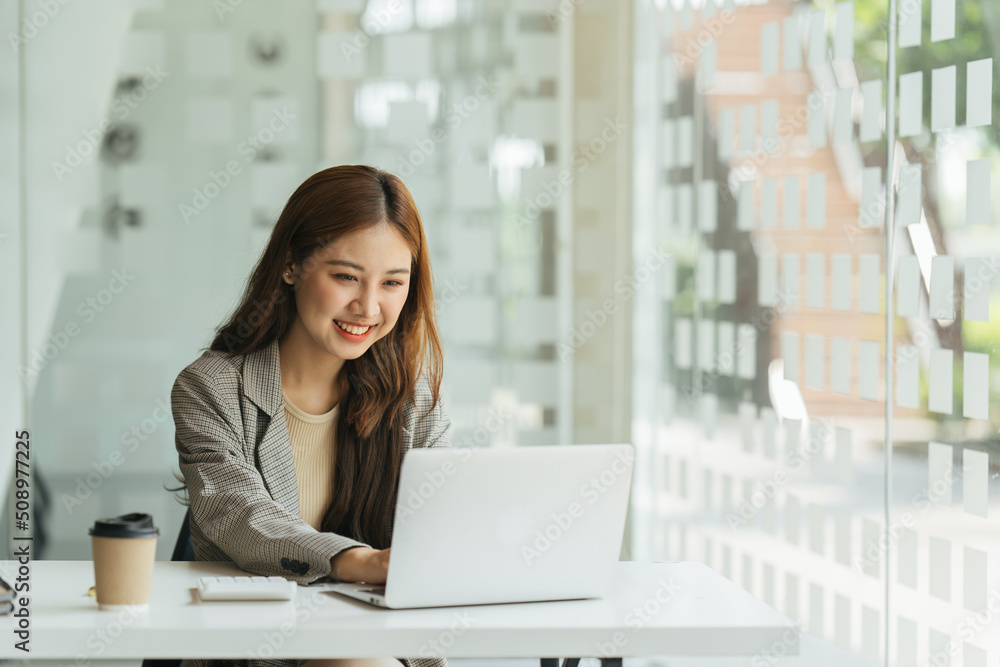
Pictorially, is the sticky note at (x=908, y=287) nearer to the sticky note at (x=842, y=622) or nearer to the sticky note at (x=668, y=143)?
the sticky note at (x=842, y=622)

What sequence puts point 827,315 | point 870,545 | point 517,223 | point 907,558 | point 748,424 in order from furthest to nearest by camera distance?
point 517,223, point 748,424, point 827,315, point 870,545, point 907,558

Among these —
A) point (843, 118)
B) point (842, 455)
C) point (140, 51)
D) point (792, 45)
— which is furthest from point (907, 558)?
point (140, 51)

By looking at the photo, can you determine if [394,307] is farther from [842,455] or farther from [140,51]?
[140,51]

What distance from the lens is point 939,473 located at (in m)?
1.91

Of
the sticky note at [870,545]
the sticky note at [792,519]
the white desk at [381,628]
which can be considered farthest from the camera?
the sticky note at [792,519]

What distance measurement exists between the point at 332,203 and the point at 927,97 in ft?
4.04

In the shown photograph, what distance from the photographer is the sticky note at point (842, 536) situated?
2.25 m

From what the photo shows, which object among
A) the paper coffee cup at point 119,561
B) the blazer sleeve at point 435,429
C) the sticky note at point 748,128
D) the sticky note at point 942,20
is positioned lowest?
the paper coffee cup at point 119,561

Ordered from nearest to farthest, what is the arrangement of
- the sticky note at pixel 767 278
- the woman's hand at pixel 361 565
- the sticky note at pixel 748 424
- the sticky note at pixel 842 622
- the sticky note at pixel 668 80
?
the woman's hand at pixel 361 565, the sticky note at pixel 842 622, the sticky note at pixel 767 278, the sticky note at pixel 748 424, the sticky note at pixel 668 80

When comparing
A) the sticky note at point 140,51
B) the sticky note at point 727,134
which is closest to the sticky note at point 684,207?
the sticky note at point 727,134

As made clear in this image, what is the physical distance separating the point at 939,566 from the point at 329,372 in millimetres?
1243

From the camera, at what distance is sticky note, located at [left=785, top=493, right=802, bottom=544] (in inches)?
97.5

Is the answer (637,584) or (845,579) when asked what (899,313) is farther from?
(637,584)

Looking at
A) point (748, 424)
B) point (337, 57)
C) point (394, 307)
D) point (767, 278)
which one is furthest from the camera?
point (337, 57)
